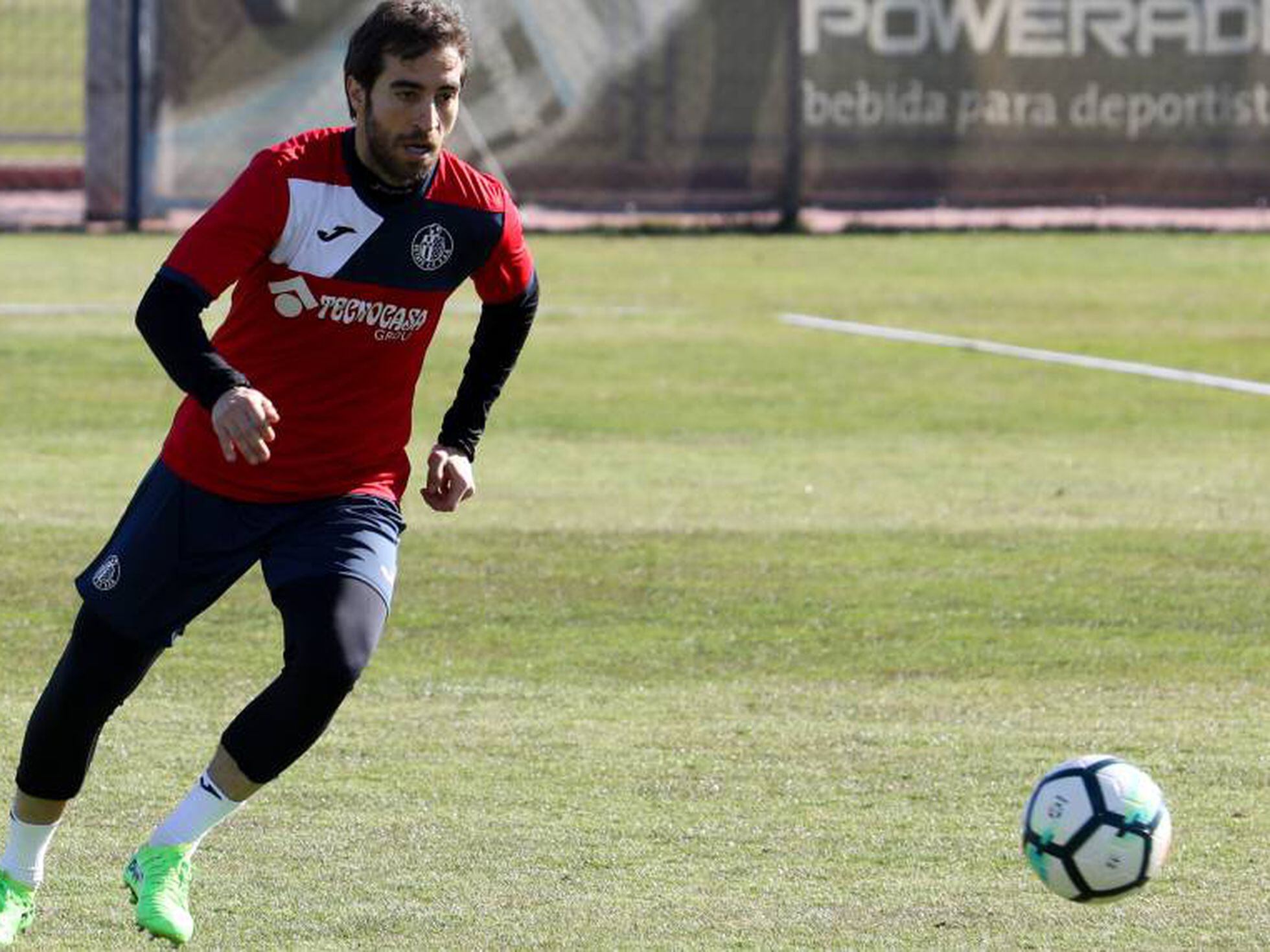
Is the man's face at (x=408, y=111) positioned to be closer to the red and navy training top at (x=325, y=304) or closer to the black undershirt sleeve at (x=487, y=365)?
the red and navy training top at (x=325, y=304)

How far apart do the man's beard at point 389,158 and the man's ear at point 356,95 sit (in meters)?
0.02

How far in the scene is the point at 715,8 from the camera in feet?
85.2

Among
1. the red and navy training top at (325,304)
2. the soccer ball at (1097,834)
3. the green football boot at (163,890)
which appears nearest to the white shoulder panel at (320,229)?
the red and navy training top at (325,304)

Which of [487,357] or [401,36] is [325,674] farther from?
[401,36]

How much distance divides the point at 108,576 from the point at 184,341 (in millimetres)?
609

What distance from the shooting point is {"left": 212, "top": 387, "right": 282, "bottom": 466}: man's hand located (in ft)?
17.8

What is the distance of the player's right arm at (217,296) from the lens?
5.46 metres

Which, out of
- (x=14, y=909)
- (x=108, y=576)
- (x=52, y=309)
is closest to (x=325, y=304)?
(x=108, y=576)

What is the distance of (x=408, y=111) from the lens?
18.9 feet

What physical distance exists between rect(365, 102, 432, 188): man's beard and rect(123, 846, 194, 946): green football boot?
1612 mm

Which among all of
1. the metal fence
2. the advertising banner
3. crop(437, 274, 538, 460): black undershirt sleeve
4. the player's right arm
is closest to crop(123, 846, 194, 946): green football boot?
the player's right arm

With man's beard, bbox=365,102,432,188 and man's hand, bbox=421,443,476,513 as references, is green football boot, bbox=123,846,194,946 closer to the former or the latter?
man's hand, bbox=421,443,476,513

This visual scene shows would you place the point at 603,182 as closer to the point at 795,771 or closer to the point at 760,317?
the point at 760,317

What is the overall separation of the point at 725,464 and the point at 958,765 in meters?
6.02
